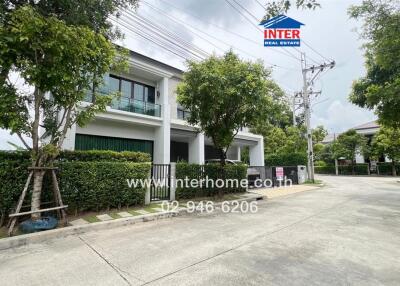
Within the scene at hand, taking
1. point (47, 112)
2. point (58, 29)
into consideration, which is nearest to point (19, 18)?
point (58, 29)

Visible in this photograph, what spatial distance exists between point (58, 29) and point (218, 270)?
579 centimetres

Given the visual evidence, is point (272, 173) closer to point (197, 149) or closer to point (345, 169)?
point (197, 149)

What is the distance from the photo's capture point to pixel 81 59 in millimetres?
5832

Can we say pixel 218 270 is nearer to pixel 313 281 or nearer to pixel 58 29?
pixel 313 281

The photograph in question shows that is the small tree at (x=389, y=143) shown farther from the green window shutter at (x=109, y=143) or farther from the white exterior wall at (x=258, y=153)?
the green window shutter at (x=109, y=143)

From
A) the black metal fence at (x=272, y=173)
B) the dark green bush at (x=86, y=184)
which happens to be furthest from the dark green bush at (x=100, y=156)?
the black metal fence at (x=272, y=173)

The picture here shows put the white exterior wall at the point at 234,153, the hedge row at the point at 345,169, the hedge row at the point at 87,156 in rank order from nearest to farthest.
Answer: the hedge row at the point at 87,156, the white exterior wall at the point at 234,153, the hedge row at the point at 345,169

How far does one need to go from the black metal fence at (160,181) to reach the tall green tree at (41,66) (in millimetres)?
3754

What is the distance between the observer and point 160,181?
31.5ft

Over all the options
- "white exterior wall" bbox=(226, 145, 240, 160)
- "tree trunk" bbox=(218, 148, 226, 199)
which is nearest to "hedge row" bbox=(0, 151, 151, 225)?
"tree trunk" bbox=(218, 148, 226, 199)

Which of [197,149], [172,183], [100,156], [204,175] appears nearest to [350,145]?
[197,149]

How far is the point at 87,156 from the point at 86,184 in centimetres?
100

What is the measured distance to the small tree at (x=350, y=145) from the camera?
30.8 metres

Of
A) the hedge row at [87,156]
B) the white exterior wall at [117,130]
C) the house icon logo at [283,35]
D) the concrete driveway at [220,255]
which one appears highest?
the house icon logo at [283,35]
